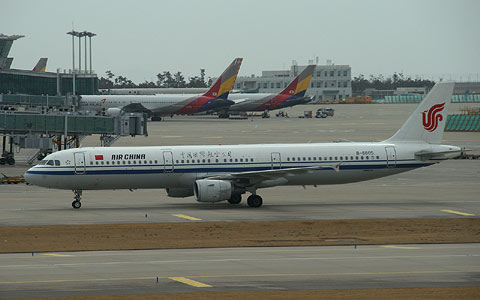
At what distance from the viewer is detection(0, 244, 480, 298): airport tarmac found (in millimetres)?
26594

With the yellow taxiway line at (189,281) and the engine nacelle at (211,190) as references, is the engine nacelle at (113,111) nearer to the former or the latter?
the engine nacelle at (211,190)

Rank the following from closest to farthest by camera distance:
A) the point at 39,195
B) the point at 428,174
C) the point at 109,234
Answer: the point at 109,234
the point at 39,195
the point at 428,174

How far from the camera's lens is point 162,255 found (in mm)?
32688

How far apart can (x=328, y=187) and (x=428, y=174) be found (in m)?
12.7

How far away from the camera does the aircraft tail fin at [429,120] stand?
169ft

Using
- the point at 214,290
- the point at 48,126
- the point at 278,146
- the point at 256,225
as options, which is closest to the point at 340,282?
the point at 214,290

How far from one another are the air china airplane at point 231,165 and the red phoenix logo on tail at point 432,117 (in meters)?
0.09

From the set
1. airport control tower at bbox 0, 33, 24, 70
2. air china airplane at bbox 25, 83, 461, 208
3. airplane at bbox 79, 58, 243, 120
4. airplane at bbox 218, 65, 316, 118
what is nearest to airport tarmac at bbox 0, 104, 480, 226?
air china airplane at bbox 25, 83, 461, 208

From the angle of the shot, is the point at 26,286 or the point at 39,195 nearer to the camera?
the point at 26,286

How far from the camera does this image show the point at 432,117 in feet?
170

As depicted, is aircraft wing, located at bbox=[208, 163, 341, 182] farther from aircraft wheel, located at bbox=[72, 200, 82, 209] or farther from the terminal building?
the terminal building

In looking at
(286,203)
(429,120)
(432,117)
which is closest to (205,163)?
(286,203)

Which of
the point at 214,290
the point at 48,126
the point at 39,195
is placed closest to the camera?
the point at 214,290

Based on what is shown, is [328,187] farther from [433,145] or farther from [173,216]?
[173,216]
